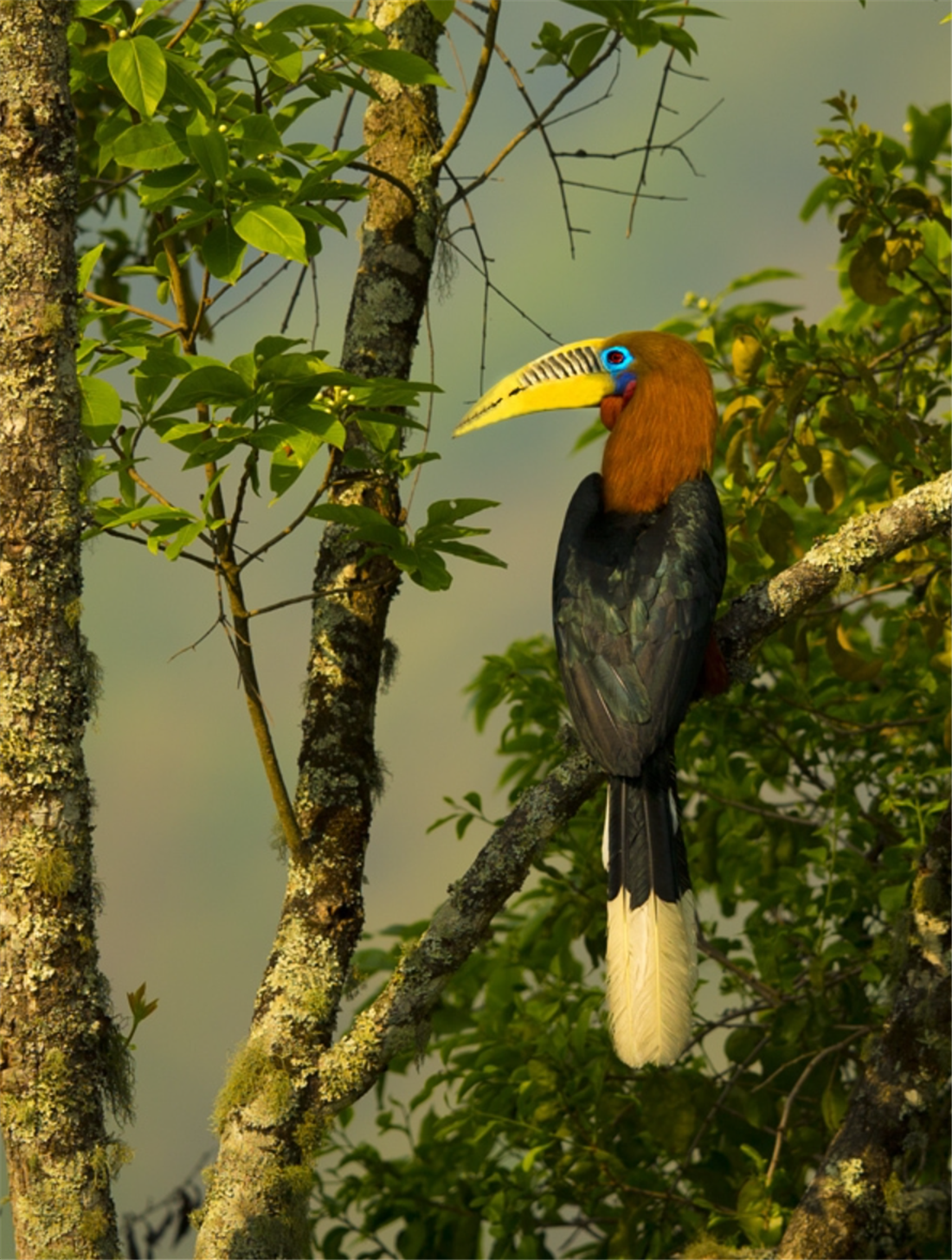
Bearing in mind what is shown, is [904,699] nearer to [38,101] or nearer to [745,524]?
[745,524]

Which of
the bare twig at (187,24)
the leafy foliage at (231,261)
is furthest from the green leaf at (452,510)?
the bare twig at (187,24)

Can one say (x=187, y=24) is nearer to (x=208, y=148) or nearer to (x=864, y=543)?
(x=208, y=148)

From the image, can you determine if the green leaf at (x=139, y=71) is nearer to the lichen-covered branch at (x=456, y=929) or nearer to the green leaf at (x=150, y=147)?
the green leaf at (x=150, y=147)

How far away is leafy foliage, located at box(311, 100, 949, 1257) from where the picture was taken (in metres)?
3.37

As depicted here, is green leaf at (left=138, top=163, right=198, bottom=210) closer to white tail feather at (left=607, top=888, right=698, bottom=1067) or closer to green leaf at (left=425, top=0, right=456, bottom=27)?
green leaf at (left=425, top=0, right=456, bottom=27)

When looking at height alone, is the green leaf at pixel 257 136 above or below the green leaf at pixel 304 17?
below

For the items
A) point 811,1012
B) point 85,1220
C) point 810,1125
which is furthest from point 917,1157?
point 85,1220

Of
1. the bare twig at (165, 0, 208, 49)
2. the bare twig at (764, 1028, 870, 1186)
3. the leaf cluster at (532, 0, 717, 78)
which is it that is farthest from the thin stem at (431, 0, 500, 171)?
the bare twig at (764, 1028, 870, 1186)

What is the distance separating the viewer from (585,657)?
3113 mm

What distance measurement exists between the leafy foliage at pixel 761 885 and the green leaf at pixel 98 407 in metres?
1.34

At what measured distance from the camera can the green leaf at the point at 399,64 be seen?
2.57 m

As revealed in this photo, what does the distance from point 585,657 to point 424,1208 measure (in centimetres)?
156

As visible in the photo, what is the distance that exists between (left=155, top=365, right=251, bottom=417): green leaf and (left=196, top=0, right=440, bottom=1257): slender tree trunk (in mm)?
648

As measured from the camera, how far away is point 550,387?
372 centimetres
